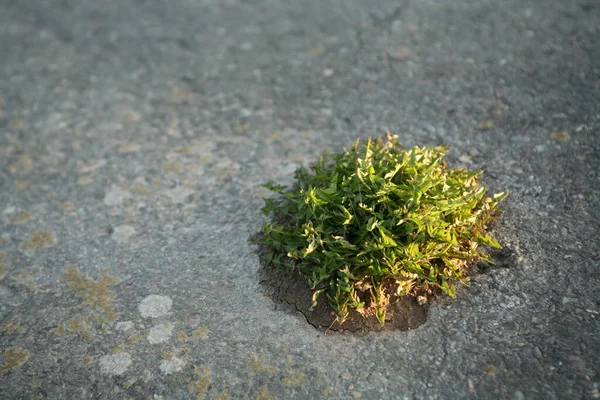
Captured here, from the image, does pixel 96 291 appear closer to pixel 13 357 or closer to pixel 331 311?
pixel 13 357

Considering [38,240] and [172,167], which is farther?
[172,167]

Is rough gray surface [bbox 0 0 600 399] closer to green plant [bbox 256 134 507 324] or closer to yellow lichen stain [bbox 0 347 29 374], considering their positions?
yellow lichen stain [bbox 0 347 29 374]

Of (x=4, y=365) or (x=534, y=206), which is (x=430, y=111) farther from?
(x=4, y=365)

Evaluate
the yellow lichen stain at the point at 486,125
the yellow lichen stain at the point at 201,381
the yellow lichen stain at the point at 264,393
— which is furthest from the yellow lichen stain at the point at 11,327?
the yellow lichen stain at the point at 486,125

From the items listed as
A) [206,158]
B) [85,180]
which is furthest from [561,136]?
[85,180]

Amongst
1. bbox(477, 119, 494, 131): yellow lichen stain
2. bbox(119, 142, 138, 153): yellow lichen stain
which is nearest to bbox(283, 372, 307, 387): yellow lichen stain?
bbox(477, 119, 494, 131): yellow lichen stain

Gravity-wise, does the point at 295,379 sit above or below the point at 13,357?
above
